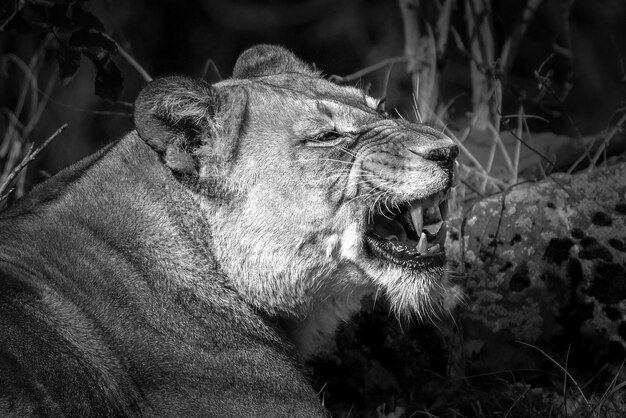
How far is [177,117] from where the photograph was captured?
4395 mm

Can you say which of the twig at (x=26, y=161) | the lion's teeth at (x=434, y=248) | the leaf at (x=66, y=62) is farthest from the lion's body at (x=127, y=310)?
the leaf at (x=66, y=62)

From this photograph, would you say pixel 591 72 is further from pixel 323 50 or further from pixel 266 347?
pixel 266 347

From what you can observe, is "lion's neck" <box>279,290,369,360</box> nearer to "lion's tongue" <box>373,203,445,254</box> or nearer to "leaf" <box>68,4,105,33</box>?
"lion's tongue" <box>373,203,445,254</box>

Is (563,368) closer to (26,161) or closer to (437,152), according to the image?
(437,152)

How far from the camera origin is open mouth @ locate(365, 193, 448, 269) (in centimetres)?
458

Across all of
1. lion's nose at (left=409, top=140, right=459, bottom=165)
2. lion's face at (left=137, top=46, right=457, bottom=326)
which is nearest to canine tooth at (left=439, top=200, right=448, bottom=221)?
lion's face at (left=137, top=46, right=457, bottom=326)

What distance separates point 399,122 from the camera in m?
4.79

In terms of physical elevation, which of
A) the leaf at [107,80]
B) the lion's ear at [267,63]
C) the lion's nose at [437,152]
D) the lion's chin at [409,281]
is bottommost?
the lion's chin at [409,281]

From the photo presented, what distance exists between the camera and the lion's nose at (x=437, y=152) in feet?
14.6

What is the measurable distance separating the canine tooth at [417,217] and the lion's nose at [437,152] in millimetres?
241

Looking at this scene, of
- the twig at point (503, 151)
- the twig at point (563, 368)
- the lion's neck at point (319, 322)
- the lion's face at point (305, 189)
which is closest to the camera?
the lion's face at point (305, 189)

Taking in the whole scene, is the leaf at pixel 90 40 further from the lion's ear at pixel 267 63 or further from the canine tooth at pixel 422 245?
the canine tooth at pixel 422 245

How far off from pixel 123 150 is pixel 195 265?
63cm

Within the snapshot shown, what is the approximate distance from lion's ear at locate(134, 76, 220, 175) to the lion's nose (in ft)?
3.07
